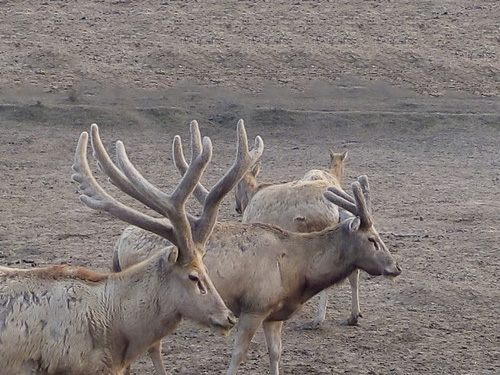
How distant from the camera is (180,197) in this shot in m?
7.59

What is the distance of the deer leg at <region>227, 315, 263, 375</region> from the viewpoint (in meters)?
9.49

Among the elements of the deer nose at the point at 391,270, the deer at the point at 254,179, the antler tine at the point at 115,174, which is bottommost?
the deer at the point at 254,179

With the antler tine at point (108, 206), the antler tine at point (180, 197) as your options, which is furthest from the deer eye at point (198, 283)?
the antler tine at point (108, 206)

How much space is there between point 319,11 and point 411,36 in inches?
103

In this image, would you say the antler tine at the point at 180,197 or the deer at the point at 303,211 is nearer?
the antler tine at the point at 180,197

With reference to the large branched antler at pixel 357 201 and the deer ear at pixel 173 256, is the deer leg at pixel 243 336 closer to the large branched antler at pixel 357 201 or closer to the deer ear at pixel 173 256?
the large branched antler at pixel 357 201

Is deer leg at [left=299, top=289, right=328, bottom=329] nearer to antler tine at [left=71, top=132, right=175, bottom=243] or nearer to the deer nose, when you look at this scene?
the deer nose

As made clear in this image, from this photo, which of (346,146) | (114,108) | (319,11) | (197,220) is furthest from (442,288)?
(319,11)

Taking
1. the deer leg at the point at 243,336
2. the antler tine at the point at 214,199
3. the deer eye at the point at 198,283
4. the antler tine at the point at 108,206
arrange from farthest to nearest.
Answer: the deer leg at the point at 243,336, the antler tine at the point at 214,199, the antler tine at the point at 108,206, the deer eye at the point at 198,283

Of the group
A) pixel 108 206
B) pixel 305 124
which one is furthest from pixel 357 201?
pixel 305 124

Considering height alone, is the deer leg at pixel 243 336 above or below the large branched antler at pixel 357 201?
below

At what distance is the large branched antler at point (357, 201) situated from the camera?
998 centimetres

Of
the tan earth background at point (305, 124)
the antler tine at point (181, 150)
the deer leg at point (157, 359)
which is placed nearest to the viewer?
the antler tine at point (181, 150)

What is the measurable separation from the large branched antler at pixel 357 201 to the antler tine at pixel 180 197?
2777 millimetres
